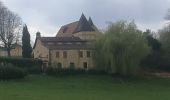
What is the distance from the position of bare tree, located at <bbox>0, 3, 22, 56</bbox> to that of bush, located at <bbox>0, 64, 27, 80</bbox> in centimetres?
2943

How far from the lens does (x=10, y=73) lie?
75.6m

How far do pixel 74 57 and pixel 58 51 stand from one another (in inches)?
145

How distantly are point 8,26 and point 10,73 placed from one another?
31.7 m

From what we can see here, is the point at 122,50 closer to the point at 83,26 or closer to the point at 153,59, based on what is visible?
the point at 153,59

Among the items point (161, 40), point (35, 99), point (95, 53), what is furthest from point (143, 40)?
point (35, 99)

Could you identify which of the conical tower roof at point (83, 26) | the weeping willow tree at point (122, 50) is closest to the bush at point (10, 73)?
the weeping willow tree at point (122, 50)

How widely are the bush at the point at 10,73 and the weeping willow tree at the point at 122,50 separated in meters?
16.3

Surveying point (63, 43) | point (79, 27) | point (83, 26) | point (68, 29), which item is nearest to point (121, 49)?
point (63, 43)

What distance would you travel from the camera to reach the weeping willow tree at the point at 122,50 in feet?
277

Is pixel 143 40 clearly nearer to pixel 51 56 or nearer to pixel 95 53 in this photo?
pixel 95 53

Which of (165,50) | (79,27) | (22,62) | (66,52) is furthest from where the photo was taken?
(79,27)

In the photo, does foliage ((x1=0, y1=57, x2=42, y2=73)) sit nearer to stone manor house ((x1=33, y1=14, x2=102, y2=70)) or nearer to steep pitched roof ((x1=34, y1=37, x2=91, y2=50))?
stone manor house ((x1=33, y1=14, x2=102, y2=70))

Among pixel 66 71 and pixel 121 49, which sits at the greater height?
pixel 121 49

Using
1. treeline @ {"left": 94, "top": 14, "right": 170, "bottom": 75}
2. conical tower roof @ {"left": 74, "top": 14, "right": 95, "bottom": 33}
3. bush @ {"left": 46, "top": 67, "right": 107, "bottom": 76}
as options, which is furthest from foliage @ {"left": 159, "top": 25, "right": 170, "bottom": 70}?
conical tower roof @ {"left": 74, "top": 14, "right": 95, "bottom": 33}
